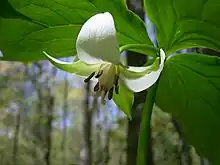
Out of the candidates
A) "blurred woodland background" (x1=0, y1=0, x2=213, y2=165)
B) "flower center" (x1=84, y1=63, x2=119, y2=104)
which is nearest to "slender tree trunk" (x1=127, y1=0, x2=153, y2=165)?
"flower center" (x1=84, y1=63, x2=119, y2=104)

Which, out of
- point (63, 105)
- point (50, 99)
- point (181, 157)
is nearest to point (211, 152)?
point (181, 157)

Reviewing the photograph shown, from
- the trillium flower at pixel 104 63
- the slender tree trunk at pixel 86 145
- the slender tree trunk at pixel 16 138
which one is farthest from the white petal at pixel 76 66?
the slender tree trunk at pixel 16 138

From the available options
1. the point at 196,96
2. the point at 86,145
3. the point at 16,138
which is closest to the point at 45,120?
the point at 16,138

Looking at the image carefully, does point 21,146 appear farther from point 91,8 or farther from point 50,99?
point 91,8

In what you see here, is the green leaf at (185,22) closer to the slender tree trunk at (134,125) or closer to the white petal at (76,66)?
the white petal at (76,66)

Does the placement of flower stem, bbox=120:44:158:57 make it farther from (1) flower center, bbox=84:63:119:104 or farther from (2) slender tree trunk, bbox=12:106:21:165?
(2) slender tree trunk, bbox=12:106:21:165
